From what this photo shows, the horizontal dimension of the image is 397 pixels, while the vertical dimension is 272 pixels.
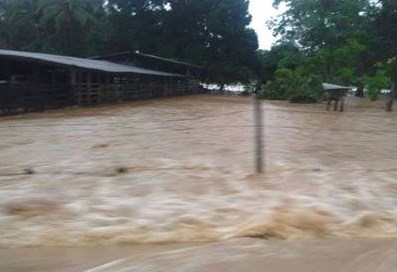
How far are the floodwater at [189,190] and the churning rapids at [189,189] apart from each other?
0.01 meters

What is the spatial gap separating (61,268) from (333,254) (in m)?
2.05

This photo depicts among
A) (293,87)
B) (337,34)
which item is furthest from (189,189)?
(337,34)

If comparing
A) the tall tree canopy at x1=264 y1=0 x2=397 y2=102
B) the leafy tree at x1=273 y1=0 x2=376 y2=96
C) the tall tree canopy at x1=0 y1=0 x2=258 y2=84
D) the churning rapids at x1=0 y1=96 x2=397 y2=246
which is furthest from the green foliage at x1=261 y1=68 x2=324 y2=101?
the churning rapids at x1=0 y1=96 x2=397 y2=246

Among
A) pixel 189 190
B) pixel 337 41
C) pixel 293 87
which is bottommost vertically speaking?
pixel 189 190

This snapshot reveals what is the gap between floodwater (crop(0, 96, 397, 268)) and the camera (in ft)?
15.9

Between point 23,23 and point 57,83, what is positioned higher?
point 23,23

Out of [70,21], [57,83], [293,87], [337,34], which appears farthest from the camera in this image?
[70,21]

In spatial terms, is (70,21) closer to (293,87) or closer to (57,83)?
(57,83)

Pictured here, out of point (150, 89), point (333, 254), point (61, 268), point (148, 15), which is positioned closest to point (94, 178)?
point (61, 268)

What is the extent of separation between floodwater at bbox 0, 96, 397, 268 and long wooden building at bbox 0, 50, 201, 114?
852cm

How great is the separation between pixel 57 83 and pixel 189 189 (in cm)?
1995

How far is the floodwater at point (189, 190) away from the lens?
4848 millimetres

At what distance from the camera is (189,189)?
6.43 meters

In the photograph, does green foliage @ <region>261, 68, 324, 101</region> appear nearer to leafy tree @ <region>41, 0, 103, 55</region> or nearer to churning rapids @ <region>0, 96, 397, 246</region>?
leafy tree @ <region>41, 0, 103, 55</region>
